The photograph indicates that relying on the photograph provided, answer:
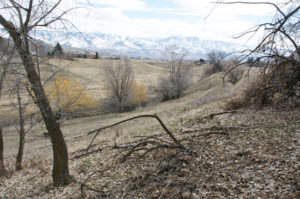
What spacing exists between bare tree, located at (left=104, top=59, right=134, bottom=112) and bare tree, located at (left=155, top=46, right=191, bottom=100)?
25.0 ft

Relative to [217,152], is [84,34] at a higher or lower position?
higher

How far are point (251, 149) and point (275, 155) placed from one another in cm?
60

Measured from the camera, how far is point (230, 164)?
500cm

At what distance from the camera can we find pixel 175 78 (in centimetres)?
4700

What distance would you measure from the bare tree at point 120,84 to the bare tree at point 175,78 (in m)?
7.61

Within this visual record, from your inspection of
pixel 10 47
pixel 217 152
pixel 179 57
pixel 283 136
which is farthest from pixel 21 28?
pixel 179 57

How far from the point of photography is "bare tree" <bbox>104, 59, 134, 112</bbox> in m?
40.2

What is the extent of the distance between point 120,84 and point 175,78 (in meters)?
12.0

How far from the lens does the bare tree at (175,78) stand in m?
45.3

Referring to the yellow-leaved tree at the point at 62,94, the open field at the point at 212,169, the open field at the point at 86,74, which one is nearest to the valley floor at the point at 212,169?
the open field at the point at 212,169

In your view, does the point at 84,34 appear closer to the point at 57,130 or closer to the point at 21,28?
the point at 21,28

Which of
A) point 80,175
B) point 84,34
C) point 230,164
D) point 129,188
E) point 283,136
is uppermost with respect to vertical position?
point 84,34

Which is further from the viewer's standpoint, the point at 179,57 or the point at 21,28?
the point at 179,57

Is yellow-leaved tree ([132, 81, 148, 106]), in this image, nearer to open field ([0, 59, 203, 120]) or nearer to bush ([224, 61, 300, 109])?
open field ([0, 59, 203, 120])
